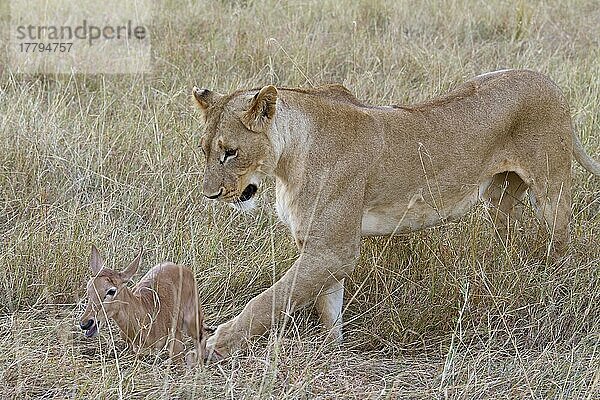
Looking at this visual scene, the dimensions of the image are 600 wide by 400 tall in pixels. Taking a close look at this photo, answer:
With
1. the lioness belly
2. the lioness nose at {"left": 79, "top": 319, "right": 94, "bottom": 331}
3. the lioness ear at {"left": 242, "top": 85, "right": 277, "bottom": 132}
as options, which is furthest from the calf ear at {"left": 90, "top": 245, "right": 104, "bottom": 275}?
the lioness belly

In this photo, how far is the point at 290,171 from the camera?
157 inches

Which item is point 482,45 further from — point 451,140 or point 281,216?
point 281,216

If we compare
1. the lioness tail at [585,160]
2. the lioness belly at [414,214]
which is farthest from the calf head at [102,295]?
the lioness tail at [585,160]

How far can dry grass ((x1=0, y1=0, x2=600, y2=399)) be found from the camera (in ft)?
12.0

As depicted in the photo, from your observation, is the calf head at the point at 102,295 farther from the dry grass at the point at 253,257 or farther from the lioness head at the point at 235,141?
the lioness head at the point at 235,141

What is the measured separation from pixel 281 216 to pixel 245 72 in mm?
2900

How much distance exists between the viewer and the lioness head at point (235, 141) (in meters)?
3.81

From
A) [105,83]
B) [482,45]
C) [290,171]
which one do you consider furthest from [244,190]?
[482,45]

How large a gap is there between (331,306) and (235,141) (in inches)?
34.3

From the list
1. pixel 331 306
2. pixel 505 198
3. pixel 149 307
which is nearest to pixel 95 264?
pixel 149 307

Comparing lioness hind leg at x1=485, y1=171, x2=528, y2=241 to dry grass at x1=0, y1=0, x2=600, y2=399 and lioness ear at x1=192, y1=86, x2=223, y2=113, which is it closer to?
dry grass at x1=0, y1=0, x2=600, y2=399

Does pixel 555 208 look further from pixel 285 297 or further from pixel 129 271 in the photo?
pixel 129 271

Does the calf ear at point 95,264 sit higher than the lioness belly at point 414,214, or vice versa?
the lioness belly at point 414,214

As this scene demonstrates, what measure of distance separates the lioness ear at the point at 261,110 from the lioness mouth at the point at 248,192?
9.1 inches
